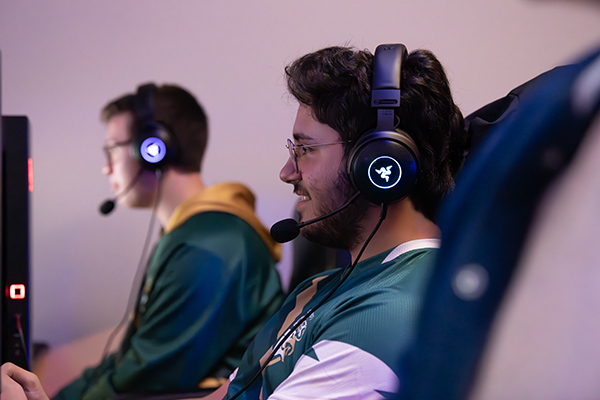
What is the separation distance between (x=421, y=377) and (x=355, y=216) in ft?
1.72

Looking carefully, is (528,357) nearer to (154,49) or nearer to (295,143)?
(295,143)

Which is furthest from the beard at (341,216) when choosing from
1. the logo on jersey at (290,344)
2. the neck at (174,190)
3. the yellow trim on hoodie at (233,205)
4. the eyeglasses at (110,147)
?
the eyeglasses at (110,147)

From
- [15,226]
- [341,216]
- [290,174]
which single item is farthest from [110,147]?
[341,216]

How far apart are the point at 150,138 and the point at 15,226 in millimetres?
549

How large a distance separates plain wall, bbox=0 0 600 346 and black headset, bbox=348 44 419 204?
2.11 ft

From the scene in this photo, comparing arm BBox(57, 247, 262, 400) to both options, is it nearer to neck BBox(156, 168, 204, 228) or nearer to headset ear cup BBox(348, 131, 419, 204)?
neck BBox(156, 168, 204, 228)

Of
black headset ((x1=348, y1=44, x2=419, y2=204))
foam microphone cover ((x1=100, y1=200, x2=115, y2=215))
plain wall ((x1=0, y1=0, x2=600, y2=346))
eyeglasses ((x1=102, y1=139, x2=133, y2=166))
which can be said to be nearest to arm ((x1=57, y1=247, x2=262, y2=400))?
plain wall ((x1=0, y1=0, x2=600, y2=346))

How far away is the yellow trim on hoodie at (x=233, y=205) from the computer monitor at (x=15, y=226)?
0.58 meters

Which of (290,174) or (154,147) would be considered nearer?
(290,174)

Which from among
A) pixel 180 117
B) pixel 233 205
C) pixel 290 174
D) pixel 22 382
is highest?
pixel 180 117

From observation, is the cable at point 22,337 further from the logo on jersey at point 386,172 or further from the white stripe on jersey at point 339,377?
the logo on jersey at point 386,172

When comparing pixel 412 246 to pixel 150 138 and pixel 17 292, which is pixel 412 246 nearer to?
pixel 17 292

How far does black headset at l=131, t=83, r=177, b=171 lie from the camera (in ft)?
4.50

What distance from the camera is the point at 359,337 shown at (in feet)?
2.09
